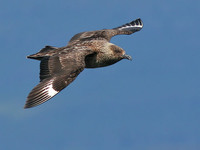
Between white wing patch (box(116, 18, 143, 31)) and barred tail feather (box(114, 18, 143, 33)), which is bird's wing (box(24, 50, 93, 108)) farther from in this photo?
white wing patch (box(116, 18, 143, 31))

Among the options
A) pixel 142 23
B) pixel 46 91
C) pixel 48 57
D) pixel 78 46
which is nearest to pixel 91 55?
pixel 78 46

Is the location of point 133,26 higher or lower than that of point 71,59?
higher

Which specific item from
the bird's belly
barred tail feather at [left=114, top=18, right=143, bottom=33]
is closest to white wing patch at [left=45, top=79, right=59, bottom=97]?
the bird's belly

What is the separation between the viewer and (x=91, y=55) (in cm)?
1789

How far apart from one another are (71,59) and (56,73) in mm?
911

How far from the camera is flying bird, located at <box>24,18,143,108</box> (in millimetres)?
14961

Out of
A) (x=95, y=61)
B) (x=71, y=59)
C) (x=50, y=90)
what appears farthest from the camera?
(x=95, y=61)

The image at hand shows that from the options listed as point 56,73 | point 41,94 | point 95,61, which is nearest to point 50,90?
point 41,94

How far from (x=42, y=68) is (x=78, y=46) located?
2.30m

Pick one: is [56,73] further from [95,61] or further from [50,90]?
[95,61]

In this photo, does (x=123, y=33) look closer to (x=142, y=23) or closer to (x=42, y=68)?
(x=142, y=23)

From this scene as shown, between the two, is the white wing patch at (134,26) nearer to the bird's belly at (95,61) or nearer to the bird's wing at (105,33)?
the bird's wing at (105,33)

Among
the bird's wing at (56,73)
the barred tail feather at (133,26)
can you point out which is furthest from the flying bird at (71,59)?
the barred tail feather at (133,26)

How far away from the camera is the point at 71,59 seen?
1642 cm
